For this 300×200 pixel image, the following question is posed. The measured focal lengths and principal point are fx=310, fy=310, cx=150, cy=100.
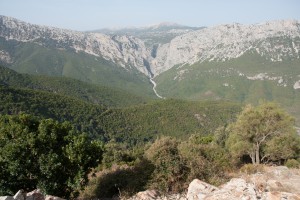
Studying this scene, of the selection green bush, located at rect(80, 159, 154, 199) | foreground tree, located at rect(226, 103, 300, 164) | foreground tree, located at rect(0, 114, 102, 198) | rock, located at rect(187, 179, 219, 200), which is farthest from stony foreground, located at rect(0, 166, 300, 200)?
foreground tree, located at rect(226, 103, 300, 164)

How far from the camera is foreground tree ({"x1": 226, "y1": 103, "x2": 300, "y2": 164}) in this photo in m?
40.8

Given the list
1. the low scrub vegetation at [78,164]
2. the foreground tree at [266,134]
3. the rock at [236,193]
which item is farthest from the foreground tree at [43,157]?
the foreground tree at [266,134]

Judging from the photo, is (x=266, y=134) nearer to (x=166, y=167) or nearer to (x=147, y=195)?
(x=166, y=167)

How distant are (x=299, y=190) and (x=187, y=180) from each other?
25.5ft

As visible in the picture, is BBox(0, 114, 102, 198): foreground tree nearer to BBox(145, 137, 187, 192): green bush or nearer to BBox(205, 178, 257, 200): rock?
BBox(145, 137, 187, 192): green bush

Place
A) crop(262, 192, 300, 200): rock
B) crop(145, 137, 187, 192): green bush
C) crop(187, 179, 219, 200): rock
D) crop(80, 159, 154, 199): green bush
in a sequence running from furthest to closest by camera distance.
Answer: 1. crop(80, 159, 154, 199): green bush
2. crop(145, 137, 187, 192): green bush
3. crop(187, 179, 219, 200): rock
4. crop(262, 192, 300, 200): rock

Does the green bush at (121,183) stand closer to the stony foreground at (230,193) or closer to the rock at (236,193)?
the stony foreground at (230,193)

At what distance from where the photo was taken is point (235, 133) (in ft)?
142

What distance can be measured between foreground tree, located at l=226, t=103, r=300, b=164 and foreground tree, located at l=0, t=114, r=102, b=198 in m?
23.7

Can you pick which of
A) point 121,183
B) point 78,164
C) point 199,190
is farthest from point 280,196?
point 78,164

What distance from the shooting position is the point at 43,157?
22094 millimetres

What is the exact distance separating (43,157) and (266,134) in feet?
100

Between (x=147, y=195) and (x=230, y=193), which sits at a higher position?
(x=230, y=193)

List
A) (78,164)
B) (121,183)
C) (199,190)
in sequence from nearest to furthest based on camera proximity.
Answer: (199,190) < (78,164) < (121,183)
